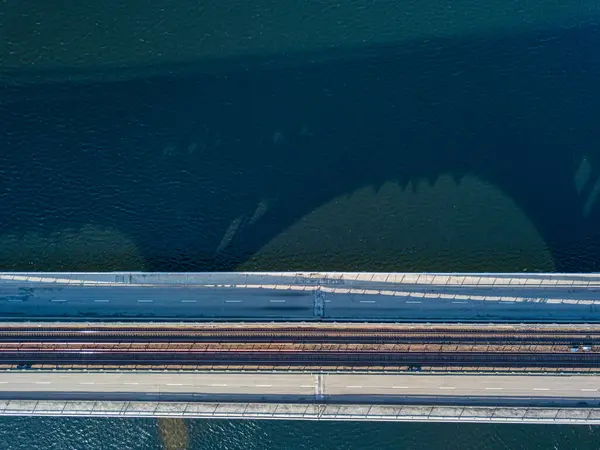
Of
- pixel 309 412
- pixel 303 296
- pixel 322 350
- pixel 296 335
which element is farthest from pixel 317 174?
pixel 309 412

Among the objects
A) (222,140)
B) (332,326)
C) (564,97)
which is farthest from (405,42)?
(332,326)

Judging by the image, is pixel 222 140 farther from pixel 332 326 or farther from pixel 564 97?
pixel 564 97

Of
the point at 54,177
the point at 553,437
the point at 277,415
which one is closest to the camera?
the point at 277,415

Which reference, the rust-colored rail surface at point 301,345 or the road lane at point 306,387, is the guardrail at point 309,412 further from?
the rust-colored rail surface at point 301,345

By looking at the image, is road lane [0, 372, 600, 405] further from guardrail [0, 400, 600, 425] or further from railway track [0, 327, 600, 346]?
railway track [0, 327, 600, 346]

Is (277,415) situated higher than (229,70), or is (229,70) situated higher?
(229,70)

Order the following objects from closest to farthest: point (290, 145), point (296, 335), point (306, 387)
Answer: point (306, 387) → point (296, 335) → point (290, 145)

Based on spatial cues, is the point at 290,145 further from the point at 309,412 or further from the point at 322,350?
the point at 309,412

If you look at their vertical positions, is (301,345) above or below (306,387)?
above
